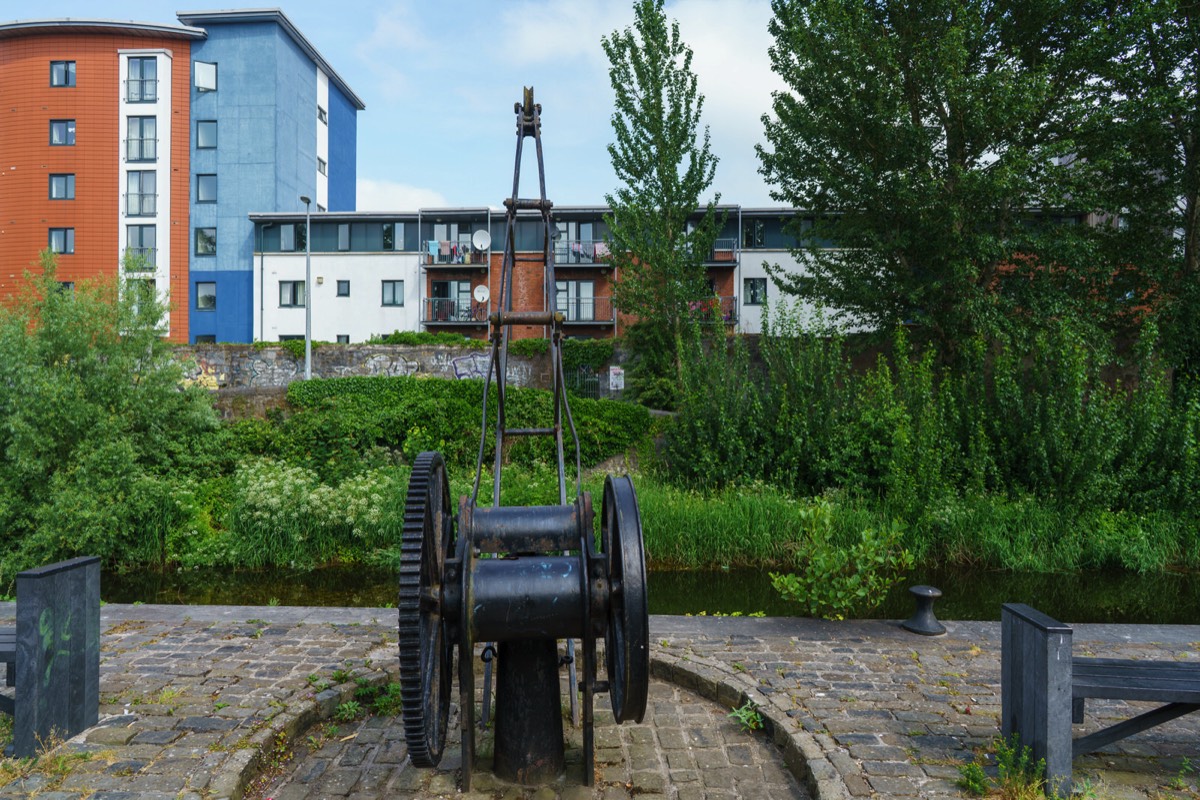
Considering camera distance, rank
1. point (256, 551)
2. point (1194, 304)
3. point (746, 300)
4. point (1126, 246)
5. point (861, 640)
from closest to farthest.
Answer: point (861, 640)
point (256, 551)
point (1194, 304)
point (1126, 246)
point (746, 300)

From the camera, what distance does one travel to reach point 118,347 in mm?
12617

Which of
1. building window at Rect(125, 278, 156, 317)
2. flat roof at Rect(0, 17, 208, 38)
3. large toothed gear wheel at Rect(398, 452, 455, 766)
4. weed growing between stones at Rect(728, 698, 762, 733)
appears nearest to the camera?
large toothed gear wheel at Rect(398, 452, 455, 766)

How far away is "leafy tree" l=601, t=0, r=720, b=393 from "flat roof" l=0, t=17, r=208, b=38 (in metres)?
23.4

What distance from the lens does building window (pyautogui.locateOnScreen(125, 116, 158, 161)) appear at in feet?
114

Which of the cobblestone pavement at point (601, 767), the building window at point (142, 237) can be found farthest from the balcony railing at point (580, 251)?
the cobblestone pavement at point (601, 767)

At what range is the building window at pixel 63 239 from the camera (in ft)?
112

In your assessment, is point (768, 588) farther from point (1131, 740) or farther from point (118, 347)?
point (118, 347)

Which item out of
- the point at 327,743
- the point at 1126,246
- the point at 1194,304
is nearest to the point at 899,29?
the point at 1126,246

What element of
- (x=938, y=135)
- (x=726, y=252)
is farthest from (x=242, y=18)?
(x=938, y=135)

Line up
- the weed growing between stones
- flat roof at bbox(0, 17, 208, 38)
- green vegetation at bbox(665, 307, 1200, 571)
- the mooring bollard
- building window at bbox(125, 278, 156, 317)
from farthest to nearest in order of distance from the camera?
flat roof at bbox(0, 17, 208, 38) < building window at bbox(125, 278, 156, 317) < green vegetation at bbox(665, 307, 1200, 571) < the mooring bollard < the weed growing between stones

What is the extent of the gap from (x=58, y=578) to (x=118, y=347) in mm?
9990

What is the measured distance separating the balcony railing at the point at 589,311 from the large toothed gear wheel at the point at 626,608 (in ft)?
102

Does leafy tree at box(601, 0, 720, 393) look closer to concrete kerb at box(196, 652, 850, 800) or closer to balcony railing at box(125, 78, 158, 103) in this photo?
concrete kerb at box(196, 652, 850, 800)

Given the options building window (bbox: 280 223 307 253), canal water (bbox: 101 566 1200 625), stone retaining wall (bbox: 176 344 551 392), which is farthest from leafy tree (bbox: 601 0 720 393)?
building window (bbox: 280 223 307 253)
